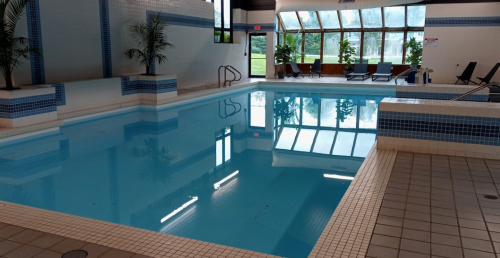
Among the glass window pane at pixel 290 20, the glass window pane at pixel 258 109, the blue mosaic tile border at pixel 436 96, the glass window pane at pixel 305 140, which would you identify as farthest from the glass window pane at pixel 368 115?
the glass window pane at pixel 290 20

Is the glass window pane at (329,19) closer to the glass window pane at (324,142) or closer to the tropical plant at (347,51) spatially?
the tropical plant at (347,51)

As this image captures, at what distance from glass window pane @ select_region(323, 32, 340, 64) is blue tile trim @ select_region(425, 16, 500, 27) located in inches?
157

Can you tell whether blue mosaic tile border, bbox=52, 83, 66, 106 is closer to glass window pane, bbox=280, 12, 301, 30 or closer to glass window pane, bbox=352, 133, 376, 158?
glass window pane, bbox=352, 133, 376, 158

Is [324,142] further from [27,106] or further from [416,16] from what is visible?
[416,16]

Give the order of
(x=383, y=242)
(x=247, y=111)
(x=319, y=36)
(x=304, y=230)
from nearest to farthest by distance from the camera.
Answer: (x=383, y=242), (x=304, y=230), (x=247, y=111), (x=319, y=36)

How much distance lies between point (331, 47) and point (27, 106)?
1233 centimetres

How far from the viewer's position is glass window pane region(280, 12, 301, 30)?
15.9 m

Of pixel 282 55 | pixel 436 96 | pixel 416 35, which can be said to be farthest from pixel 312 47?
pixel 436 96

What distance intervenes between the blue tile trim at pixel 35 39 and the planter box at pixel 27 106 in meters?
1.07

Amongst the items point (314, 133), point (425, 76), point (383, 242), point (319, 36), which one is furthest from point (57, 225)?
point (319, 36)

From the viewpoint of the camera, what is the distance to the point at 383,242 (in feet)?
7.88

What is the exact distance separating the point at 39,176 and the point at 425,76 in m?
6.11

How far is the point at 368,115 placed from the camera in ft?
28.6

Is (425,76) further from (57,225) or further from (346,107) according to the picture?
(57,225)
